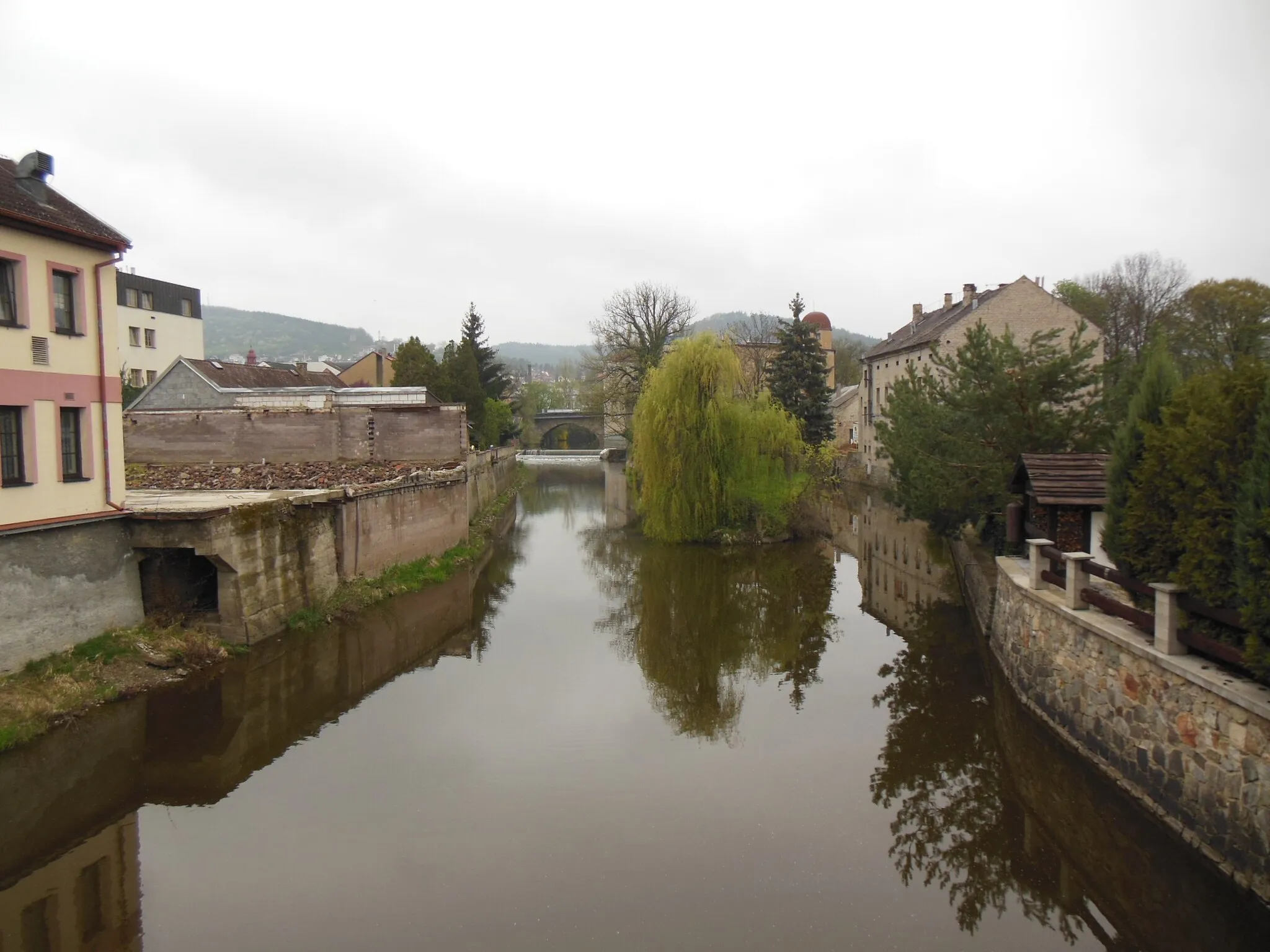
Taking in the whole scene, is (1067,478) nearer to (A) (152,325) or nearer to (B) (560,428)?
(A) (152,325)

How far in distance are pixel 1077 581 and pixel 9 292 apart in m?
14.1

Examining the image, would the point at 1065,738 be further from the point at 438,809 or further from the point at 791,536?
the point at 791,536

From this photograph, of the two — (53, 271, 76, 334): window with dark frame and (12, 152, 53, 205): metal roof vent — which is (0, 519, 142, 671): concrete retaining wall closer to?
(53, 271, 76, 334): window with dark frame

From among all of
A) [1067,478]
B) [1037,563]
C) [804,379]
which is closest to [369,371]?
[804,379]

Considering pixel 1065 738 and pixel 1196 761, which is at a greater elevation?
pixel 1196 761

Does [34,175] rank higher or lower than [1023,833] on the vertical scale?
higher

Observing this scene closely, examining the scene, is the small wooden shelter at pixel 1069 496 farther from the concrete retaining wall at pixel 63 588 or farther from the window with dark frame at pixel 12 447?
the window with dark frame at pixel 12 447

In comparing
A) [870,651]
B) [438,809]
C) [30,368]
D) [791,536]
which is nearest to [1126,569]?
[870,651]

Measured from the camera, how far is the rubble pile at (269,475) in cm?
1903

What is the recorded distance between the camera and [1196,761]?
7312 mm

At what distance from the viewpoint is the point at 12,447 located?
11.0 metres

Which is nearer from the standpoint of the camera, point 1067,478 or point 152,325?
point 1067,478

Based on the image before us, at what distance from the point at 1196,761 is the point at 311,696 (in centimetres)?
1048

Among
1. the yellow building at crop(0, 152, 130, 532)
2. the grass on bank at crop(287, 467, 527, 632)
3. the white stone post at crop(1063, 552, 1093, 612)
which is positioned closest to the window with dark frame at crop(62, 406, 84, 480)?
the yellow building at crop(0, 152, 130, 532)
